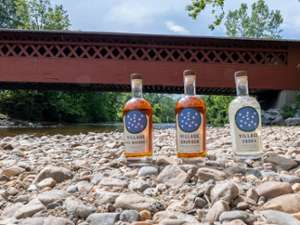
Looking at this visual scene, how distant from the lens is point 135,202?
1326 mm

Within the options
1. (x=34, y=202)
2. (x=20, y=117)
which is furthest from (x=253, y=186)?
(x=20, y=117)

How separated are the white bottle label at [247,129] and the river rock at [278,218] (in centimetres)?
67

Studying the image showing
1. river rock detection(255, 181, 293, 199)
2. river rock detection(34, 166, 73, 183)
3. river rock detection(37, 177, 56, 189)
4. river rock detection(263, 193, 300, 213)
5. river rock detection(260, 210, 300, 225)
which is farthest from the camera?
river rock detection(34, 166, 73, 183)

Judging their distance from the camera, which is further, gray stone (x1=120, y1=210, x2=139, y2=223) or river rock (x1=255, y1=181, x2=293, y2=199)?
river rock (x1=255, y1=181, x2=293, y2=199)

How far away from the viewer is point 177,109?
6.30 ft

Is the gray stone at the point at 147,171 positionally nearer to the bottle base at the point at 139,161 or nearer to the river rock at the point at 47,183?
the bottle base at the point at 139,161

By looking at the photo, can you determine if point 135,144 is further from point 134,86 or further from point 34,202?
point 34,202

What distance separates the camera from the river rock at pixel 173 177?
1.63 m

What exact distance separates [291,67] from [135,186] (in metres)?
12.6

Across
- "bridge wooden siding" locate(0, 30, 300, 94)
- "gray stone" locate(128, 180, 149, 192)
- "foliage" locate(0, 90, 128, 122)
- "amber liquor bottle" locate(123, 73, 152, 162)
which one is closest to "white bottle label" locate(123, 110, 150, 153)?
"amber liquor bottle" locate(123, 73, 152, 162)

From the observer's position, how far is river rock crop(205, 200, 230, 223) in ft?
3.93

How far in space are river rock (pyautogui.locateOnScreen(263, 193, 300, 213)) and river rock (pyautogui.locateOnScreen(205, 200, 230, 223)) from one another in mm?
133

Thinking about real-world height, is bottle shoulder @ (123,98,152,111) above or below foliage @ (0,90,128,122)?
above

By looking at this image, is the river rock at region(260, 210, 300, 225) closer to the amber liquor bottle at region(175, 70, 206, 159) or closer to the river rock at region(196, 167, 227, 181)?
the river rock at region(196, 167, 227, 181)
